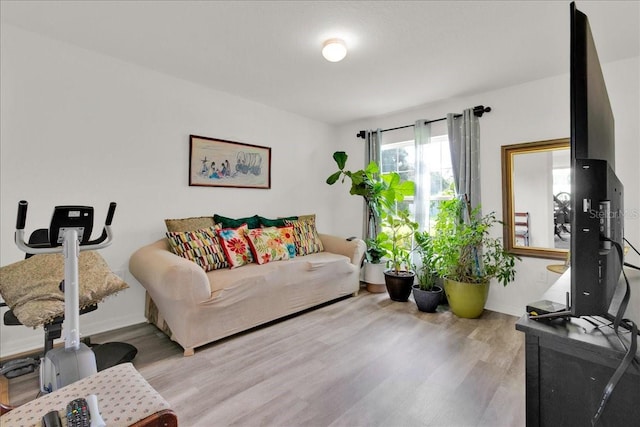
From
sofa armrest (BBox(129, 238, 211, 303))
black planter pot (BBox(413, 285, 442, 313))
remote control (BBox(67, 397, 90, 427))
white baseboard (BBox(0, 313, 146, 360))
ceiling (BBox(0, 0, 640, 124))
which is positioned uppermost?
ceiling (BBox(0, 0, 640, 124))

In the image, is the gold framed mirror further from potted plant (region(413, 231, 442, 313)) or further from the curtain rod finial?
potted plant (region(413, 231, 442, 313))

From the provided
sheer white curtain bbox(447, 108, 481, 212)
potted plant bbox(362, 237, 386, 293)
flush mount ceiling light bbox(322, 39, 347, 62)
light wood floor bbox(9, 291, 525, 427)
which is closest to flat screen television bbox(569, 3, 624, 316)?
light wood floor bbox(9, 291, 525, 427)

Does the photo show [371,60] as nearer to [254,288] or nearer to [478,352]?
[254,288]

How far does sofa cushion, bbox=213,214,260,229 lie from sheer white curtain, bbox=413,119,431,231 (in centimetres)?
198

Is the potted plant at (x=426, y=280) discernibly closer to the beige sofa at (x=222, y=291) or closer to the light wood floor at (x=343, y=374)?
the light wood floor at (x=343, y=374)

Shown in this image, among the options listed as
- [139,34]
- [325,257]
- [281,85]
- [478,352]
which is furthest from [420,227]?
[139,34]

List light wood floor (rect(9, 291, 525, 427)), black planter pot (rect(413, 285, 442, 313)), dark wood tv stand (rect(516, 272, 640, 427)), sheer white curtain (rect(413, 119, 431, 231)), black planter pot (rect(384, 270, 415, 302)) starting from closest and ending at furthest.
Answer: dark wood tv stand (rect(516, 272, 640, 427)) → light wood floor (rect(9, 291, 525, 427)) → black planter pot (rect(413, 285, 442, 313)) → black planter pot (rect(384, 270, 415, 302)) → sheer white curtain (rect(413, 119, 431, 231))

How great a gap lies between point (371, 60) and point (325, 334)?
2422 millimetres

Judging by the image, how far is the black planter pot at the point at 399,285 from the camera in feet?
11.3

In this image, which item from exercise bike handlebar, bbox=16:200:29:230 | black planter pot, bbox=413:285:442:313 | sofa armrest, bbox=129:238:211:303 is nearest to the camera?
exercise bike handlebar, bbox=16:200:29:230

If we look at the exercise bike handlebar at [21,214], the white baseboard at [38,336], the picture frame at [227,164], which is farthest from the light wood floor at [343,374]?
the picture frame at [227,164]

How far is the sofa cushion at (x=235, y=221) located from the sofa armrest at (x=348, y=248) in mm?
947

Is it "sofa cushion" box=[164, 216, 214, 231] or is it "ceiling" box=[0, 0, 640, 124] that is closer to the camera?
"ceiling" box=[0, 0, 640, 124]

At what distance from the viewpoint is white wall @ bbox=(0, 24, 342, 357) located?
2203 millimetres
